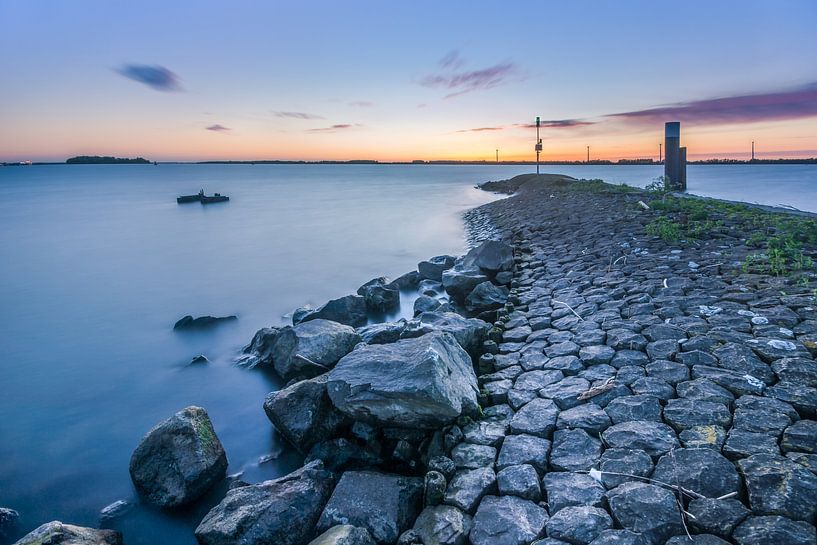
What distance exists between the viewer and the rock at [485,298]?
7055mm

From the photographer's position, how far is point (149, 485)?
3758mm

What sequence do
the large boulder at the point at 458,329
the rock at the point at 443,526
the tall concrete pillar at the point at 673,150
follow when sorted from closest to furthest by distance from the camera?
the rock at the point at 443,526
the large boulder at the point at 458,329
the tall concrete pillar at the point at 673,150

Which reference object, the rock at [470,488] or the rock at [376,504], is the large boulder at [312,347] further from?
the rock at [470,488]

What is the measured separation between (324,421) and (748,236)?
738 centimetres

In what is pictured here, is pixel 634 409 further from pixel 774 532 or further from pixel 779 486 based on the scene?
pixel 774 532

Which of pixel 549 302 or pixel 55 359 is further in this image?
pixel 55 359

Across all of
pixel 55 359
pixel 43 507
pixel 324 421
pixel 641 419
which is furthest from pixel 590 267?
pixel 55 359

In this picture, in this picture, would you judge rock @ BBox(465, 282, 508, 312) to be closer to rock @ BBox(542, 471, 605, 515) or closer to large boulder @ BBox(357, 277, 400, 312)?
large boulder @ BBox(357, 277, 400, 312)

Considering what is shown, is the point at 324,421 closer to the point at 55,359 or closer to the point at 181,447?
the point at 181,447

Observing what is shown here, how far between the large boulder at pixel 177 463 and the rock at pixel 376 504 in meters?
1.40

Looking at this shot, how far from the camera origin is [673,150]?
15.2 metres

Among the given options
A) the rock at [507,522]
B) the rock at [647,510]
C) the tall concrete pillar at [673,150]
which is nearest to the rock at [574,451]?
the rock at [647,510]

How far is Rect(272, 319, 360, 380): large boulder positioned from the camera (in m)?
5.11

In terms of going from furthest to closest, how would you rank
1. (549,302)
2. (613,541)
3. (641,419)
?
(549,302) < (641,419) < (613,541)
